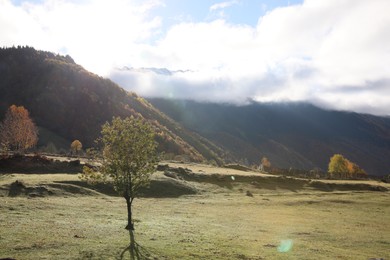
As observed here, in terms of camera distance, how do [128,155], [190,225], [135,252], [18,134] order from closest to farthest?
1. [135,252]
2. [128,155]
3. [190,225]
4. [18,134]

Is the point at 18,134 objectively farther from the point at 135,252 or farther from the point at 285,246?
the point at 285,246

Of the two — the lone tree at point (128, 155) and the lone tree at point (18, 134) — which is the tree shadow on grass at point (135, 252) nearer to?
the lone tree at point (128, 155)

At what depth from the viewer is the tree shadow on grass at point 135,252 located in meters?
27.0

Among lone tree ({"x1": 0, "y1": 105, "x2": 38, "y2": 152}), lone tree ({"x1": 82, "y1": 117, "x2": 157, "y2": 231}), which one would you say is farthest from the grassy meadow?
lone tree ({"x1": 0, "y1": 105, "x2": 38, "y2": 152})

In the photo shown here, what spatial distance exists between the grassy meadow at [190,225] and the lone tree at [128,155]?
4.31 m

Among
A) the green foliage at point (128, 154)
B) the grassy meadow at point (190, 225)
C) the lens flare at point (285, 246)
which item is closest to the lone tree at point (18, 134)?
the grassy meadow at point (190, 225)

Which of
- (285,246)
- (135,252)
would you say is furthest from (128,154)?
(285,246)

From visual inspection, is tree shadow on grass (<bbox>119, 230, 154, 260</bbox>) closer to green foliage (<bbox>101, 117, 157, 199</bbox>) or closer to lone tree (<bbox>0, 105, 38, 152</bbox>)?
green foliage (<bbox>101, 117, 157, 199</bbox>)

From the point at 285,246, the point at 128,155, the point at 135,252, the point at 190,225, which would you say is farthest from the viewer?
the point at 190,225

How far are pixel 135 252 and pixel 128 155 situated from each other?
1128 centimetres

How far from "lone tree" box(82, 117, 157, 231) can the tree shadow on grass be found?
22.7 feet

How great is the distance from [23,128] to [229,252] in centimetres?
12957

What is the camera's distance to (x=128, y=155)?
1465 inches

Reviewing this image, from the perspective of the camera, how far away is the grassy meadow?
2889 cm
